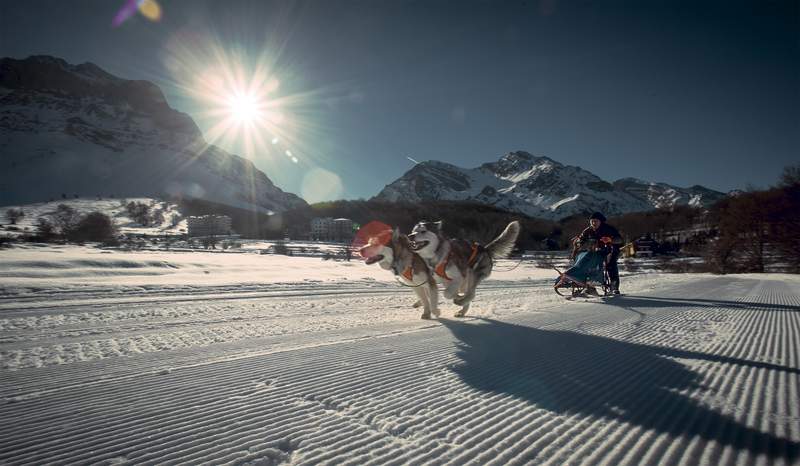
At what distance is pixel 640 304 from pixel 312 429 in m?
7.82

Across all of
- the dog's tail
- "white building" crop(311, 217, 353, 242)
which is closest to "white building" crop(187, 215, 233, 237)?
"white building" crop(311, 217, 353, 242)

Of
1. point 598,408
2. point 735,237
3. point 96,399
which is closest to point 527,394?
point 598,408

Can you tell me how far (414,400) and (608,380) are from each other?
1.62 metres

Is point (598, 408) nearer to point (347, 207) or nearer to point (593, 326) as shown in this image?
point (593, 326)

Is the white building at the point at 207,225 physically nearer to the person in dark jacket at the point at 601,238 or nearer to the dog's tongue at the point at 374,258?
the person in dark jacket at the point at 601,238

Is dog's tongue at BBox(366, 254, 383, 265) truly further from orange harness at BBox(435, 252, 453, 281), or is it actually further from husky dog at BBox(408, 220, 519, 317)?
orange harness at BBox(435, 252, 453, 281)

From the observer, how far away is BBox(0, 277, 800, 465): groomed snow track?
1771 mm

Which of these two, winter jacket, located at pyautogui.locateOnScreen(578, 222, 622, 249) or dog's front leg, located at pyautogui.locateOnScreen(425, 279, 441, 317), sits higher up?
winter jacket, located at pyautogui.locateOnScreen(578, 222, 622, 249)

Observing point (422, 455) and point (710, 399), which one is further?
point (710, 399)

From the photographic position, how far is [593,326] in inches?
198

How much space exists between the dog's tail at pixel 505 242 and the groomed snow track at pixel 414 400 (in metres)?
3.52

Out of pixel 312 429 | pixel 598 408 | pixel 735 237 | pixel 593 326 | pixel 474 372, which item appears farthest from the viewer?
pixel 735 237

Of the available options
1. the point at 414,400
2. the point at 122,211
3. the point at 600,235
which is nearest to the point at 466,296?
the point at 414,400

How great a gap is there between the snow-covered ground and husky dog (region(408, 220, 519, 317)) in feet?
2.43
